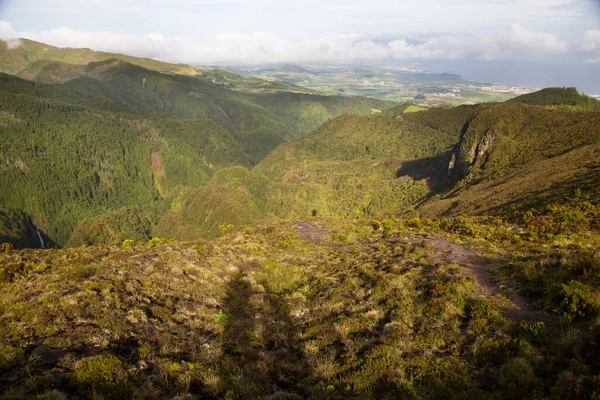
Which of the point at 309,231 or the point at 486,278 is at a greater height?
the point at 486,278

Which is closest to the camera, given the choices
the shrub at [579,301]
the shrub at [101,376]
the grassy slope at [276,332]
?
the shrub at [101,376]

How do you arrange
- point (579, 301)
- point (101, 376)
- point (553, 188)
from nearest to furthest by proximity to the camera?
point (101, 376) → point (579, 301) → point (553, 188)

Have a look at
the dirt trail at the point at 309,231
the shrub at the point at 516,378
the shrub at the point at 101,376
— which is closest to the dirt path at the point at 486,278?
the shrub at the point at 516,378

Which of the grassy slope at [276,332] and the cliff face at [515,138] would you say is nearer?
the grassy slope at [276,332]

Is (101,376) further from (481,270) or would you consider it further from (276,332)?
(481,270)

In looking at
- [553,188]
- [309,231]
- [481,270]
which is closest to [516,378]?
[481,270]

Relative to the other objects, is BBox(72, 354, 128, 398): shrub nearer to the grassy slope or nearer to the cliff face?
the grassy slope

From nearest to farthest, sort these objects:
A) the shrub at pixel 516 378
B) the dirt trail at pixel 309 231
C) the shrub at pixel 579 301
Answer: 1. the shrub at pixel 516 378
2. the shrub at pixel 579 301
3. the dirt trail at pixel 309 231

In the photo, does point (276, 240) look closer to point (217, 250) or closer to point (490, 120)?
point (217, 250)

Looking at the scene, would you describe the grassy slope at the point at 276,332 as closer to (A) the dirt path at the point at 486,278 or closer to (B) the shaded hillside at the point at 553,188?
(A) the dirt path at the point at 486,278
